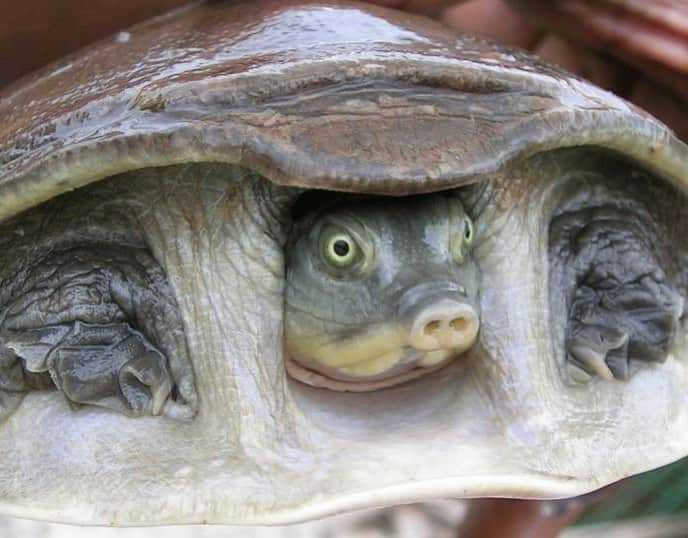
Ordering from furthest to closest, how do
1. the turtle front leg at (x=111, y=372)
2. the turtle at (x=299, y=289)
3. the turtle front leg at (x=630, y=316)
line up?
the turtle front leg at (x=630, y=316) → the turtle front leg at (x=111, y=372) → the turtle at (x=299, y=289)

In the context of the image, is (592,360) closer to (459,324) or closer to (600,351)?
(600,351)

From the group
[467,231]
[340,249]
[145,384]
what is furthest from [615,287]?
[145,384]

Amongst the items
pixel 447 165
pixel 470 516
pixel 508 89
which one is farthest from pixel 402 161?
pixel 470 516

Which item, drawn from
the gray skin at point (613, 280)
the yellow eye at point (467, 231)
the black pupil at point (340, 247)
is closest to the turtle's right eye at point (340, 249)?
the black pupil at point (340, 247)

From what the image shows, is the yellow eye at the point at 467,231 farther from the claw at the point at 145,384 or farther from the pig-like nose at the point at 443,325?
the claw at the point at 145,384

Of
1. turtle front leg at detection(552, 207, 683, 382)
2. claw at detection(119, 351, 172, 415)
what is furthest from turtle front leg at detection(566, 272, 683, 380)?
claw at detection(119, 351, 172, 415)

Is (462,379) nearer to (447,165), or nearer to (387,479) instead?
(387,479)
